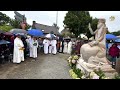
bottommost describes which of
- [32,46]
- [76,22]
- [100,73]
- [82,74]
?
[82,74]

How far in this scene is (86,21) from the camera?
37.9m

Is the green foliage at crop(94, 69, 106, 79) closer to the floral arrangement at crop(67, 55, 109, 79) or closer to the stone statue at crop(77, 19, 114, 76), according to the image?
the floral arrangement at crop(67, 55, 109, 79)

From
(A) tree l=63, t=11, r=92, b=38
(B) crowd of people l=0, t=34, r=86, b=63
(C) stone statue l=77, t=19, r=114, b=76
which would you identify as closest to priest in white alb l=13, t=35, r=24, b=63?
(B) crowd of people l=0, t=34, r=86, b=63

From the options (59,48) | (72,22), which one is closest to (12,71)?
(59,48)

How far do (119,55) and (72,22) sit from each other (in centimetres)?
2138

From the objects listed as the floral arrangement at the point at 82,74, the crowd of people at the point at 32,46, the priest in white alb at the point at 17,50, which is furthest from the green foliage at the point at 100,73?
the crowd of people at the point at 32,46

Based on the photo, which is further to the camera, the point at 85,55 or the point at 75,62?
the point at 75,62

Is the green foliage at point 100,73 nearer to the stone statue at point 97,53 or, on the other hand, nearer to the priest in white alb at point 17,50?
the stone statue at point 97,53

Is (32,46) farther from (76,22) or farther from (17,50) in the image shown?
(76,22)

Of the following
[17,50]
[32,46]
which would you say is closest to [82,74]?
[17,50]

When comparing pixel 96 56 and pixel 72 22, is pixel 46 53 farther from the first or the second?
pixel 72 22

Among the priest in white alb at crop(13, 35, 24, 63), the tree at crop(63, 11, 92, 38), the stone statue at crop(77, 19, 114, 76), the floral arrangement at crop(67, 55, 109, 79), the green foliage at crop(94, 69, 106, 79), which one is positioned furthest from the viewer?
the tree at crop(63, 11, 92, 38)
